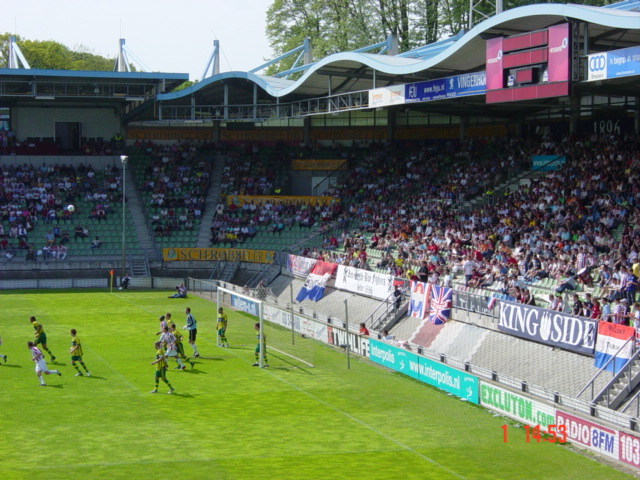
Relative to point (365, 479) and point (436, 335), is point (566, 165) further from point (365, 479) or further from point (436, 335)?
point (365, 479)

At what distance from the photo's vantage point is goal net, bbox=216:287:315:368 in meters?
29.1

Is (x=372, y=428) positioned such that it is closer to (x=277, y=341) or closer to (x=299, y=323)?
(x=277, y=341)

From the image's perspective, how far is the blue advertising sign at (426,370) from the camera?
79.7 ft

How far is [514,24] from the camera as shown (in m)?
32.6

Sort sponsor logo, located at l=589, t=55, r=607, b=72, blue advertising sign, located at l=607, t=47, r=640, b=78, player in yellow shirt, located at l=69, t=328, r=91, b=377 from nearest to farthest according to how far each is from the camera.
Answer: player in yellow shirt, located at l=69, t=328, r=91, b=377 < blue advertising sign, located at l=607, t=47, r=640, b=78 < sponsor logo, located at l=589, t=55, r=607, b=72

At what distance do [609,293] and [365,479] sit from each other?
1275 cm

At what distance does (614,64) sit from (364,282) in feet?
46.8

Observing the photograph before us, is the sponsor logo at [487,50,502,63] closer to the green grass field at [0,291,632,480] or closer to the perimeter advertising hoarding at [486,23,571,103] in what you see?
the perimeter advertising hoarding at [486,23,571,103]

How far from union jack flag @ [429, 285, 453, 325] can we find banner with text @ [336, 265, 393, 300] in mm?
3351

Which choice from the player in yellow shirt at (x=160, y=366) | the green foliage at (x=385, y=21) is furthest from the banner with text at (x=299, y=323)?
the green foliage at (x=385, y=21)

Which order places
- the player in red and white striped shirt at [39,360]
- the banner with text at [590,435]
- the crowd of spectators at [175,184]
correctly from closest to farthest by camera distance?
1. the banner with text at [590,435]
2. the player in red and white striped shirt at [39,360]
3. the crowd of spectators at [175,184]

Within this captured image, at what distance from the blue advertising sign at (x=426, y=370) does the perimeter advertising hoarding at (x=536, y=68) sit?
1095 centimetres
